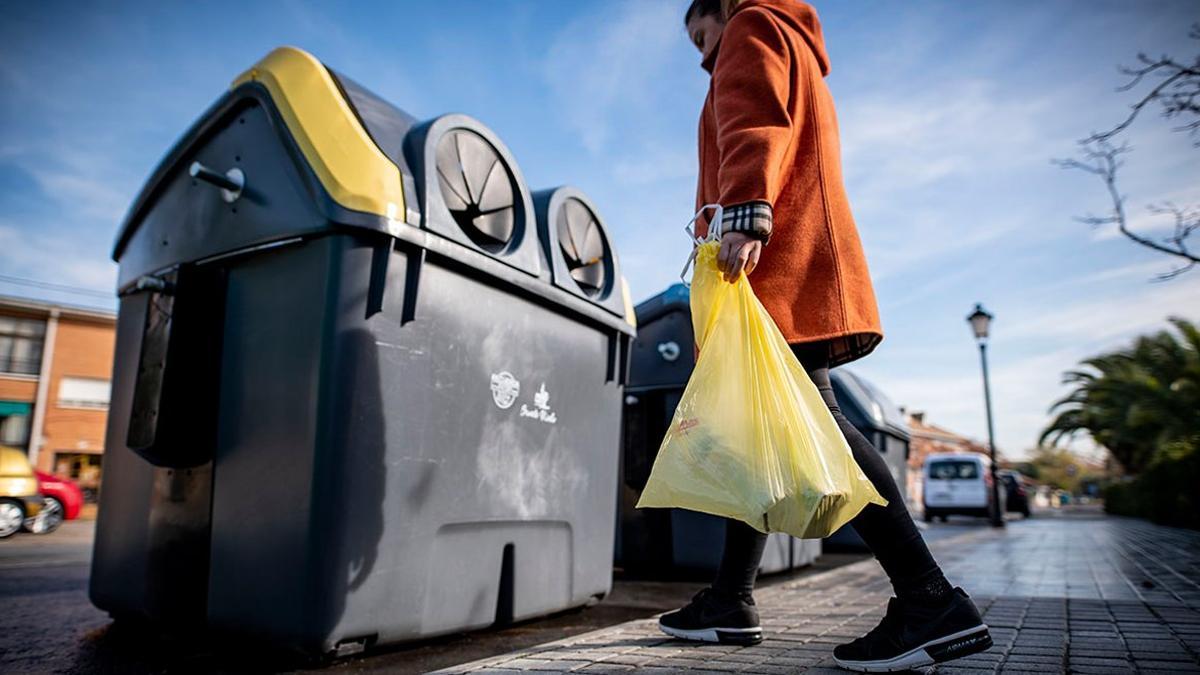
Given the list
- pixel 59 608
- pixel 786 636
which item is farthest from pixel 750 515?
pixel 59 608

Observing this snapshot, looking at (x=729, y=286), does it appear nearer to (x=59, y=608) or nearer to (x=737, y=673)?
(x=737, y=673)

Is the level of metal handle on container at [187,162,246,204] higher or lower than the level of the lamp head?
lower

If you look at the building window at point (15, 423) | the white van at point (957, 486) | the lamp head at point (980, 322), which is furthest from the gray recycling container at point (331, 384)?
the building window at point (15, 423)

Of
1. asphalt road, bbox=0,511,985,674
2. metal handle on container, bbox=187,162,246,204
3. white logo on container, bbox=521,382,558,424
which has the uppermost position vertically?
metal handle on container, bbox=187,162,246,204

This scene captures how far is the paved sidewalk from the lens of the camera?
1820mm

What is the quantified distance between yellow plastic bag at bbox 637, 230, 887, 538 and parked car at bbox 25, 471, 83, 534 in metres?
11.3

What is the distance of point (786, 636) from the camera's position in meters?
2.28

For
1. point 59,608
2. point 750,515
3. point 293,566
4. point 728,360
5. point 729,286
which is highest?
point 729,286

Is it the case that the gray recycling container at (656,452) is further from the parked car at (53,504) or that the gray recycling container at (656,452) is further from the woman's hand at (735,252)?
the parked car at (53,504)

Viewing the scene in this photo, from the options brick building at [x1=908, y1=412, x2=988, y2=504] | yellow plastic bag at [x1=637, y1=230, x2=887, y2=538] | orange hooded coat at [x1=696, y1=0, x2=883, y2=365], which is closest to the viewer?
yellow plastic bag at [x1=637, y1=230, x2=887, y2=538]

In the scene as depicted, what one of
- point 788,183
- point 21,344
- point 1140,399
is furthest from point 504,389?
point 21,344

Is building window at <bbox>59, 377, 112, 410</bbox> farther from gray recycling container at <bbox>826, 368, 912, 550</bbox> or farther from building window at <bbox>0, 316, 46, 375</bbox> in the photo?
gray recycling container at <bbox>826, 368, 912, 550</bbox>

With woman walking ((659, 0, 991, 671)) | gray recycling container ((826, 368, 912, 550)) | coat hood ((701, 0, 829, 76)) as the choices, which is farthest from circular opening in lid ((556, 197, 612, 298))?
gray recycling container ((826, 368, 912, 550))

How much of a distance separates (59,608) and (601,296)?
8.52ft
